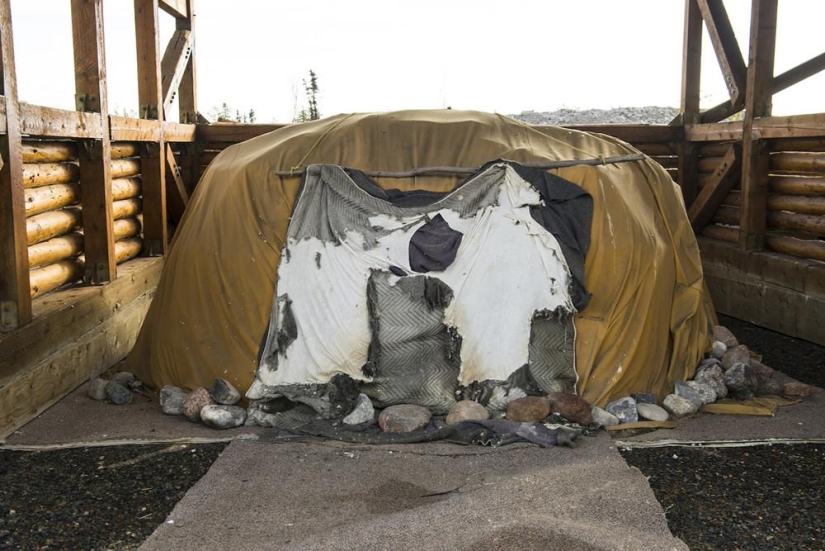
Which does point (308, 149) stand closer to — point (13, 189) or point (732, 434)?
point (13, 189)

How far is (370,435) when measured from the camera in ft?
19.4

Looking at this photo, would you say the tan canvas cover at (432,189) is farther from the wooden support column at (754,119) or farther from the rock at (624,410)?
the wooden support column at (754,119)

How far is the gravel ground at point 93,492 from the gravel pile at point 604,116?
941cm

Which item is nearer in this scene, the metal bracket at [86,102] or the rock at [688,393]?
the rock at [688,393]

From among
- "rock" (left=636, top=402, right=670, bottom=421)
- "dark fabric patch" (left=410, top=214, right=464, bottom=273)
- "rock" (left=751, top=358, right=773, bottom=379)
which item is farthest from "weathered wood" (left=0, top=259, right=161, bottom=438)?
"rock" (left=751, top=358, right=773, bottom=379)

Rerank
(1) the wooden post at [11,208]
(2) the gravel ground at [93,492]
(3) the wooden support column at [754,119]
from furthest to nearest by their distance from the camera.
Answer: (3) the wooden support column at [754,119] < (1) the wooden post at [11,208] < (2) the gravel ground at [93,492]

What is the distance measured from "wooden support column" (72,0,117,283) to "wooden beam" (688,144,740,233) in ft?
20.8

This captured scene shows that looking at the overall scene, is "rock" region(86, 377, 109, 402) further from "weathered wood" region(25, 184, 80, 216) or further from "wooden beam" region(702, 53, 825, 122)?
"wooden beam" region(702, 53, 825, 122)

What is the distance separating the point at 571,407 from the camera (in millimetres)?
6059

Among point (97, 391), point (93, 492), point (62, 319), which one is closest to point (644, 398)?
point (93, 492)

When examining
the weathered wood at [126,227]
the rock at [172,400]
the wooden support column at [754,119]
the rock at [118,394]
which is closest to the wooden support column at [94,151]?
the weathered wood at [126,227]

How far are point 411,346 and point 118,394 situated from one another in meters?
2.13

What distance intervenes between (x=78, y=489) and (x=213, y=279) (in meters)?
2.03

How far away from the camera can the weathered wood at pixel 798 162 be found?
344 inches
